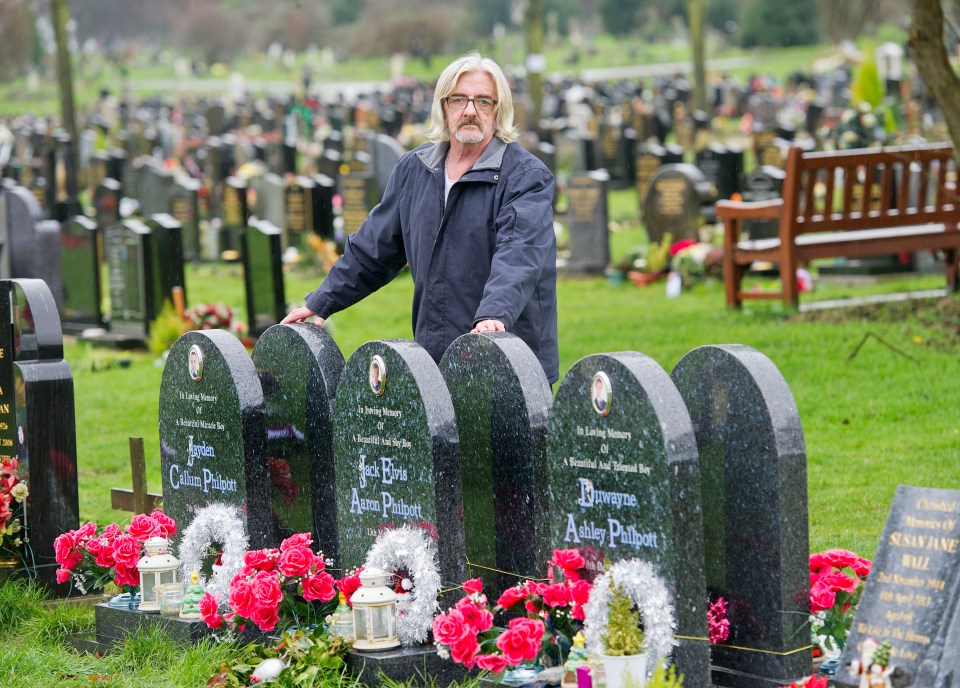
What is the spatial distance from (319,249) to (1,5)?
132ft

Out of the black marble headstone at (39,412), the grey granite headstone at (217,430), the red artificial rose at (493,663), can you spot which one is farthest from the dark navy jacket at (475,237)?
the black marble headstone at (39,412)

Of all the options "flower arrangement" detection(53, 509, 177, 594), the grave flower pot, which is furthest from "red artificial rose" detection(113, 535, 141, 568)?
the grave flower pot

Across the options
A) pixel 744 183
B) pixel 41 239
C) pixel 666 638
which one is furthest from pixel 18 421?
pixel 744 183

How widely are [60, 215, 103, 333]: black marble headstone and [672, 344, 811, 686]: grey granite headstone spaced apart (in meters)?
10.4

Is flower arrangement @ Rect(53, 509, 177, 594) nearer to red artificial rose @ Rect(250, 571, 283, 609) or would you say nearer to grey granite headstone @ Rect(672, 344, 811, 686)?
red artificial rose @ Rect(250, 571, 283, 609)

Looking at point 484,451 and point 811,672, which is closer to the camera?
point 811,672

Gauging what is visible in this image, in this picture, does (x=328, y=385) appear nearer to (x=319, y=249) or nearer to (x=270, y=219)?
(x=319, y=249)

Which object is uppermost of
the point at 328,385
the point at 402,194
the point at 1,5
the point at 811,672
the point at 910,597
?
the point at 1,5

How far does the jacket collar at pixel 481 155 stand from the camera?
17.7ft

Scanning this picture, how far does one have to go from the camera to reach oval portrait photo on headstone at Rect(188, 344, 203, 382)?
19.4 ft

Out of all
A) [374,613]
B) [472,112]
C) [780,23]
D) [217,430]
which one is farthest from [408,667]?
[780,23]

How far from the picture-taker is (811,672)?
4473 mm

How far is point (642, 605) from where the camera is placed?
4281 mm

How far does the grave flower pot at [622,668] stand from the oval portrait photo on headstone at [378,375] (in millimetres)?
1383
